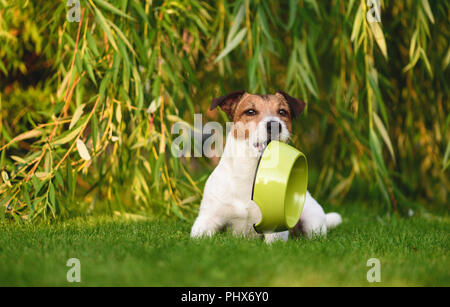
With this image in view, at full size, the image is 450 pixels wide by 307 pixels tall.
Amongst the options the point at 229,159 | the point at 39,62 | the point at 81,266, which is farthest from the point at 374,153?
the point at 39,62

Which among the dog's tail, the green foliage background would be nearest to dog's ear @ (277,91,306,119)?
the green foliage background

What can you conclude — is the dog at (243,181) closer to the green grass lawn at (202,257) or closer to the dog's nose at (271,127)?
the dog's nose at (271,127)

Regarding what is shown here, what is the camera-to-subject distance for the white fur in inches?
119

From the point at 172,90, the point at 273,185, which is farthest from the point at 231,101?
the point at 273,185

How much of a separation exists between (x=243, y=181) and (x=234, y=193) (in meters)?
0.10

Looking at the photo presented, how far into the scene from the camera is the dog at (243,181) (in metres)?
3.02

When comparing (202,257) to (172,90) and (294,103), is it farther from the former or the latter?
(172,90)

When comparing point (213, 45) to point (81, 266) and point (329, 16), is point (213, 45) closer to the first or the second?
point (329, 16)

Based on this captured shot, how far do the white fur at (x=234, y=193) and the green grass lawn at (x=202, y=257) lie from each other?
0.13 m

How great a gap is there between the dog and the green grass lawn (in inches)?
5.3

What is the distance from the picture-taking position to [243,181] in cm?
304

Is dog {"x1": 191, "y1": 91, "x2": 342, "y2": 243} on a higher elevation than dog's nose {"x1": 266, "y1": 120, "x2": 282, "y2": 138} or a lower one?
lower

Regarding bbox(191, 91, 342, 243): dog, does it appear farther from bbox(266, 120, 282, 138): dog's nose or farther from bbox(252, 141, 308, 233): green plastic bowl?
bbox(252, 141, 308, 233): green plastic bowl

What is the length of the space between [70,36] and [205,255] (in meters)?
2.04
